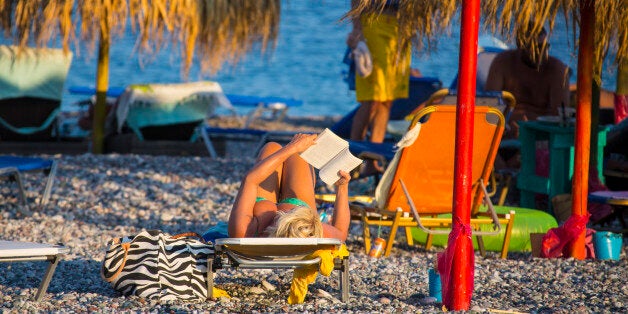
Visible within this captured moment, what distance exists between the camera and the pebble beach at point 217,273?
443 cm

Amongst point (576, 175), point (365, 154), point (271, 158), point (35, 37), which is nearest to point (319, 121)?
point (35, 37)

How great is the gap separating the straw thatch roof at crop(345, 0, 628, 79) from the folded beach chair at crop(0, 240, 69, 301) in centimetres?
201

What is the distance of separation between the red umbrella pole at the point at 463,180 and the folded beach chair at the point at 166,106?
5714mm

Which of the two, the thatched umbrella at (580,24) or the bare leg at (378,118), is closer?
the thatched umbrella at (580,24)

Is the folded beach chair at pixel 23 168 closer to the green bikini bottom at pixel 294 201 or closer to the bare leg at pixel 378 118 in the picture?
the green bikini bottom at pixel 294 201

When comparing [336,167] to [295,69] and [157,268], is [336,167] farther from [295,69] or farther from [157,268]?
[295,69]

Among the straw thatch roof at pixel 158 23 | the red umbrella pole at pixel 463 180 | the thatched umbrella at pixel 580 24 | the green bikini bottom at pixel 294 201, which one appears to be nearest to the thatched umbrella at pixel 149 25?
the straw thatch roof at pixel 158 23

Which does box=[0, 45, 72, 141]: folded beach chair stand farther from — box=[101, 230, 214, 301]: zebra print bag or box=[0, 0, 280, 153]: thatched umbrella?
box=[101, 230, 214, 301]: zebra print bag

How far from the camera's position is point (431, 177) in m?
5.80

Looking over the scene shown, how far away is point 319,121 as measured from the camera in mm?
15969

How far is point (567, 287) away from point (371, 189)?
3529 mm

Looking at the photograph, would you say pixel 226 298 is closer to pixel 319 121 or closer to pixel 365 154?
pixel 365 154

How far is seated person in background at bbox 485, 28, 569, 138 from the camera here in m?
8.45

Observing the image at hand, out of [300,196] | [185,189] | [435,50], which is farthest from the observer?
[185,189]
